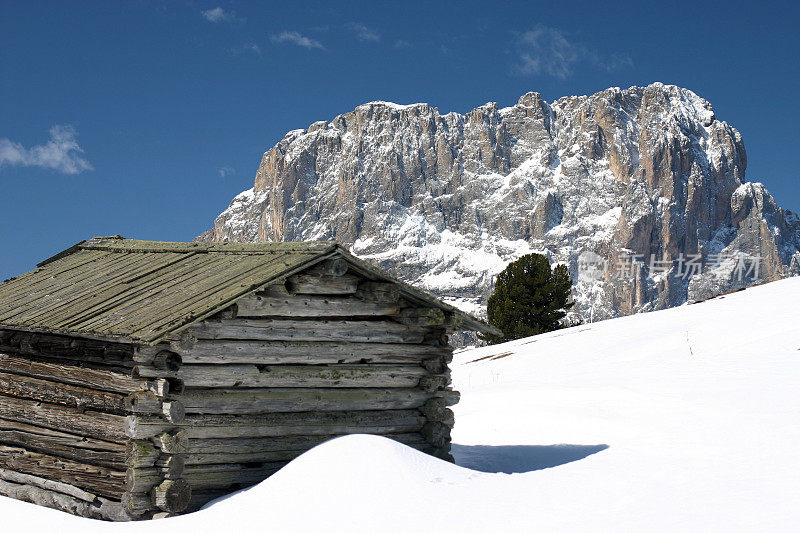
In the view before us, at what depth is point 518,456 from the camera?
14.6 m

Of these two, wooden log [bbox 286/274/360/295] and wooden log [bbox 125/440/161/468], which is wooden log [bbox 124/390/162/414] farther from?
wooden log [bbox 286/274/360/295]

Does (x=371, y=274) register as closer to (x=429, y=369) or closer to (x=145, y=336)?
(x=429, y=369)

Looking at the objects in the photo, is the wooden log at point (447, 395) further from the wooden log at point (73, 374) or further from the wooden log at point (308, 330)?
the wooden log at point (73, 374)

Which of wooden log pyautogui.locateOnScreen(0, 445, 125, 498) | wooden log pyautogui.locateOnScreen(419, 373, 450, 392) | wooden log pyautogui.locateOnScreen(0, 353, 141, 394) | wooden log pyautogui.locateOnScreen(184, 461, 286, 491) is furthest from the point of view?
wooden log pyautogui.locateOnScreen(419, 373, 450, 392)

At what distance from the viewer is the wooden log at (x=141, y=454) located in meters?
10.7

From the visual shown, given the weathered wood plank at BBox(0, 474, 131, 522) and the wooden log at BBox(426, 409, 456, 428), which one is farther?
the wooden log at BBox(426, 409, 456, 428)

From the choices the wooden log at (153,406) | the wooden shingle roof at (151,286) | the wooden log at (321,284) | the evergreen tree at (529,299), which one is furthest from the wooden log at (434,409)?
the evergreen tree at (529,299)

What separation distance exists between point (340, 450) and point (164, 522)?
7.76 feet

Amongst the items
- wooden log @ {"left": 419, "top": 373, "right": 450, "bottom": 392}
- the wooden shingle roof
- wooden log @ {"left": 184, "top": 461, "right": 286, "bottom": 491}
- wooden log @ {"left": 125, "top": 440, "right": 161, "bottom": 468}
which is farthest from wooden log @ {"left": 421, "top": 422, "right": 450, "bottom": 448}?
wooden log @ {"left": 125, "top": 440, "right": 161, "bottom": 468}

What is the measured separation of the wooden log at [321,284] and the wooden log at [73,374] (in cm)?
243

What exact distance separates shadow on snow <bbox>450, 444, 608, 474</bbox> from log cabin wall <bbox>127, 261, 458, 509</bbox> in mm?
987

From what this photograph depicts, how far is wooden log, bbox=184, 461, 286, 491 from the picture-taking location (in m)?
11.1

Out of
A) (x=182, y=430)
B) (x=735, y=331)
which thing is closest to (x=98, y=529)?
(x=182, y=430)

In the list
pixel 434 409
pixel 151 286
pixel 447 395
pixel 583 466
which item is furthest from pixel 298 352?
pixel 583 466
